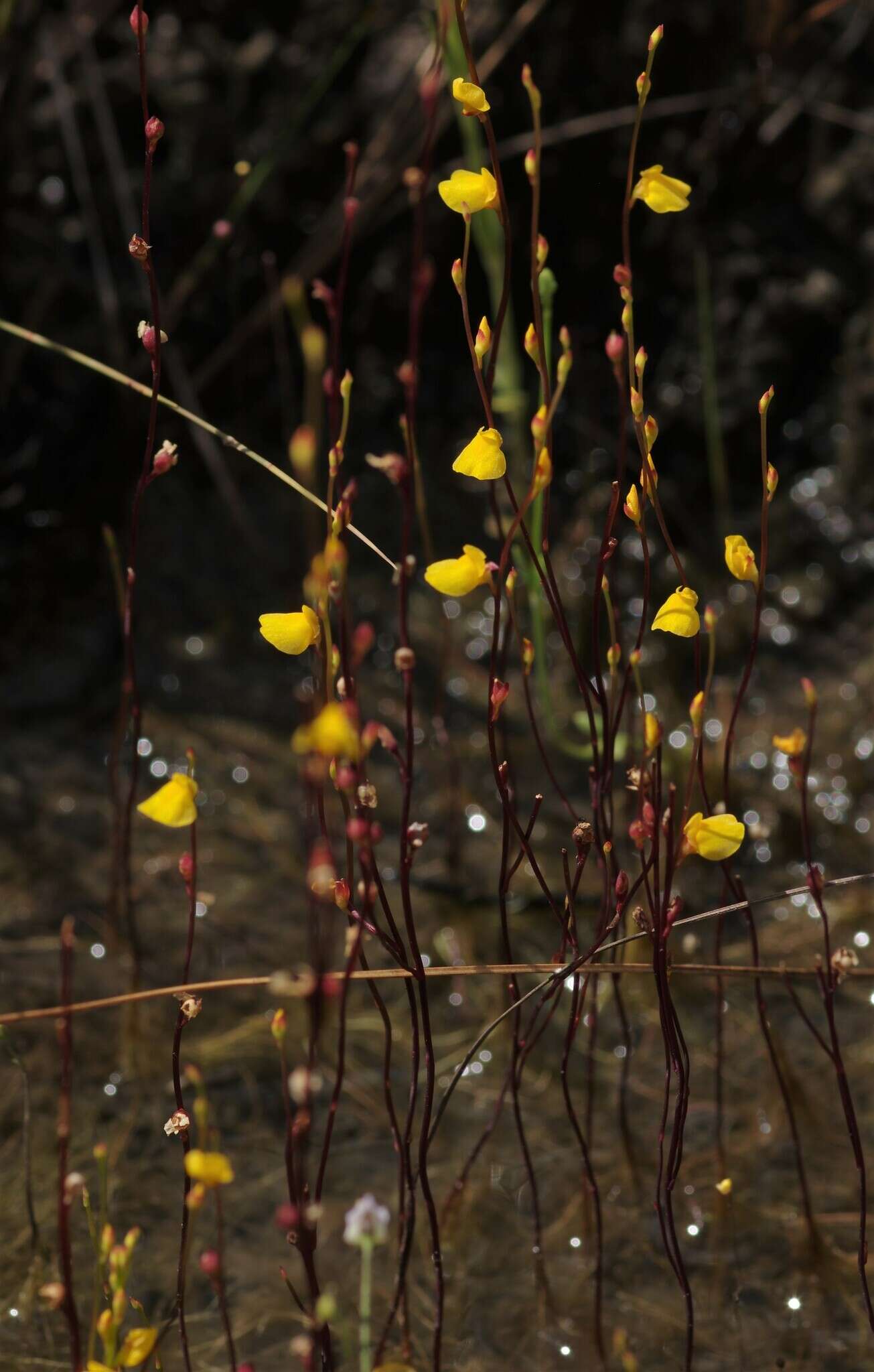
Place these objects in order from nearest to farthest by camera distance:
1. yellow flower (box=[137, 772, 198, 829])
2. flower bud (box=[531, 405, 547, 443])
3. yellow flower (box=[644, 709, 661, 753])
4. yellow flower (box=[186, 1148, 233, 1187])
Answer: yellow flower (box=[186, 1148, 233, 1187]) → yellow flower (box=[137, 772, 198, 829]) → flower bud (box=[531, 405, 547, 443]) → yellow flower (box=[644, 709, 661, 753])

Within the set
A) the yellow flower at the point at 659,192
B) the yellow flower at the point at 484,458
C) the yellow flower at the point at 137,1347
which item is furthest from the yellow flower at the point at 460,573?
the yellow flower at the point at 137,1347

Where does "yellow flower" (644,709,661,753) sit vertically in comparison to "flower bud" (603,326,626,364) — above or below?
below

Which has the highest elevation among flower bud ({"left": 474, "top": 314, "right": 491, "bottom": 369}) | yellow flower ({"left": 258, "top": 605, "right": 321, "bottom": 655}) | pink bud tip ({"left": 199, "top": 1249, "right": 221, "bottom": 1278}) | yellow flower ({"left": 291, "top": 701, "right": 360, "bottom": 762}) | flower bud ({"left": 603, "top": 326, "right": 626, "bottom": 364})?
flower bud ({"left": 474, "top": 314, "right": 491, "bottom": 369})

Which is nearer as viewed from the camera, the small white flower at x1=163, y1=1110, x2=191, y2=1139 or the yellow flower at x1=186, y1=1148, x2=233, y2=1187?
the yellow flower at x1=186, y1=1148, x2=233, y2=1187

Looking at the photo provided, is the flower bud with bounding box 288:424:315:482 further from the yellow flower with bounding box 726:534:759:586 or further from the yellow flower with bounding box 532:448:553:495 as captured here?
the yellow flower with bounding box 726:534:759:586

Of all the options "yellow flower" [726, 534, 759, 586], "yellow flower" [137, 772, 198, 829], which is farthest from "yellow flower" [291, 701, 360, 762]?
"yellow flower" [726, 534, 759, 586]

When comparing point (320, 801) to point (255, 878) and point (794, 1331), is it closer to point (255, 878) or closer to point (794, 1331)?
point (794, 1331)

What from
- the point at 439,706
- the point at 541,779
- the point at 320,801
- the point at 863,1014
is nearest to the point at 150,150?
the point at 320,801

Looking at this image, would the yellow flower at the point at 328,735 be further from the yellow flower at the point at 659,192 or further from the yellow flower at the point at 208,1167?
the yellow flower at the point at 659,192
